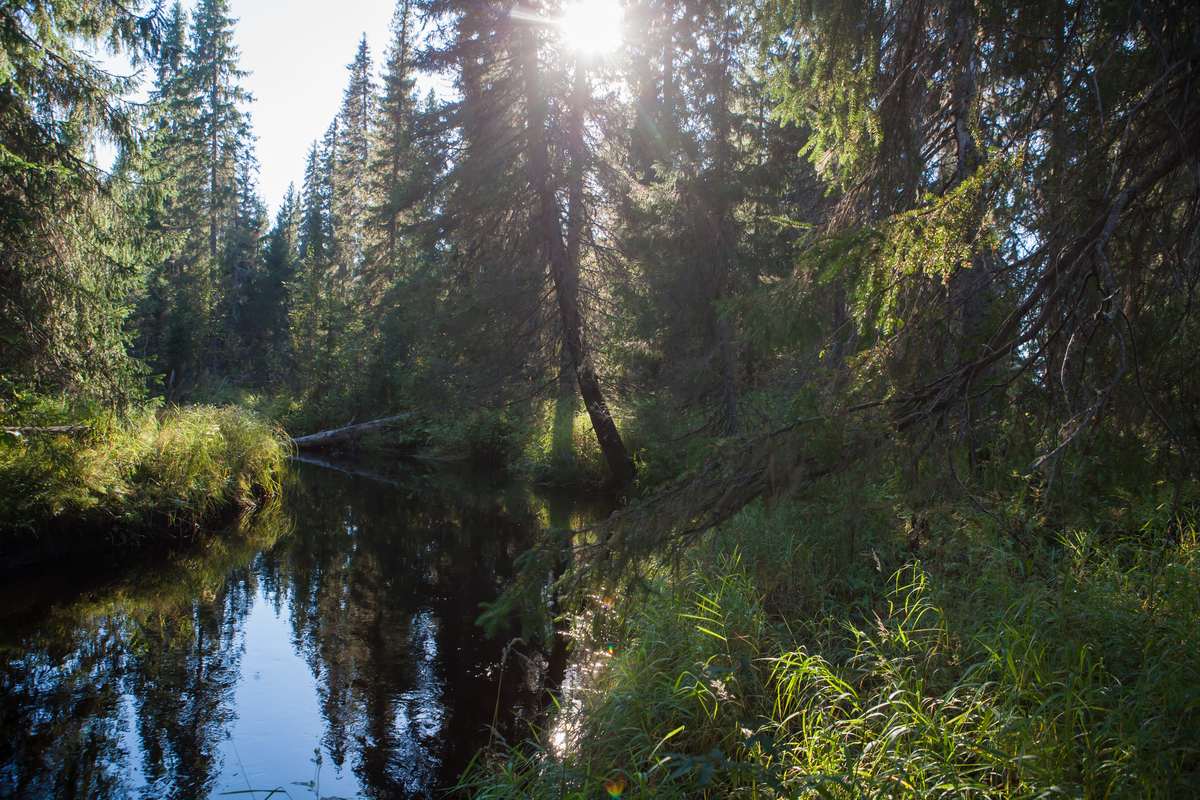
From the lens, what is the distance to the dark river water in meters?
4.07

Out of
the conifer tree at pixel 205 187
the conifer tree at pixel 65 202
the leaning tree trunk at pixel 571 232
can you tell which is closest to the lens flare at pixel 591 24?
the leaning tree trunk at pixel 571 232

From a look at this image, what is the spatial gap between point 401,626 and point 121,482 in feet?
14.6

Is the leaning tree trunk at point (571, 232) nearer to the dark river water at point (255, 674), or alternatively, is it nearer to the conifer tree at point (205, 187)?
the dark river water at point (255, 674)

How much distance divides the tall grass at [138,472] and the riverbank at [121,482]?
0.5 inches

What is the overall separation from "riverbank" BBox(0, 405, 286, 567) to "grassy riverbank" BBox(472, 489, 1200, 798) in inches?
251

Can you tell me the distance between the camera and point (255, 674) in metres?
5.37

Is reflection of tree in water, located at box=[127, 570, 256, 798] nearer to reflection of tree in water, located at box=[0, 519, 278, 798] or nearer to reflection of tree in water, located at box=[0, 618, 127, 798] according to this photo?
reflection of tree in water, located at box=[0, 519, 278, 798]

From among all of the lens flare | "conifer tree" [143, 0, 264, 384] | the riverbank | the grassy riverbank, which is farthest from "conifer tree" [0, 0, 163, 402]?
"conifer tree" [143, 0, 264, 384]

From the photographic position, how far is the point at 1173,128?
236 centimetres

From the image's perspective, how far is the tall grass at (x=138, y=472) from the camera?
721cm

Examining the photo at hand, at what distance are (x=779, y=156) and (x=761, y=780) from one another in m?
9.67

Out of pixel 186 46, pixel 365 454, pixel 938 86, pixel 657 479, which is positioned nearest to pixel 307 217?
pixel 186 46

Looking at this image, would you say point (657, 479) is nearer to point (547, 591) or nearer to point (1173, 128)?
point (547, 591)

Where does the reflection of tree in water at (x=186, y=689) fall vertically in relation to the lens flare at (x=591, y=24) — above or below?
→ below
